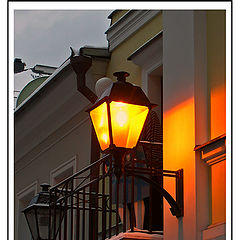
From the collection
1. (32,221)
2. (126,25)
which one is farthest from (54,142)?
(32,221)

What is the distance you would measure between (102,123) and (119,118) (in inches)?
5.7

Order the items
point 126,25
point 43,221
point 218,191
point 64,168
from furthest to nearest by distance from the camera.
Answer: point 64,168
point 126,25
point 43,221
point 218,191

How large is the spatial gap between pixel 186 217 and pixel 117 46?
4.94m

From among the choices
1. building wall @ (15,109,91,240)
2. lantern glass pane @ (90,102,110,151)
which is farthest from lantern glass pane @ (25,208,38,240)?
building wall @ (15,109,91,240)

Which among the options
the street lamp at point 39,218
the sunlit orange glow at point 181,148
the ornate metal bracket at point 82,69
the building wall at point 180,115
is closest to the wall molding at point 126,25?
the ornate metal bracket at point 82,69

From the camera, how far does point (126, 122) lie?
684cm

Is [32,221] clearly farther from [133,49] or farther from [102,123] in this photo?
[102,123]

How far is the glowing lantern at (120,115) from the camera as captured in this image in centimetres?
679

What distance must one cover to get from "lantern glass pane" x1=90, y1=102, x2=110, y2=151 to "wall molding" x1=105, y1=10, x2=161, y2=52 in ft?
11.2

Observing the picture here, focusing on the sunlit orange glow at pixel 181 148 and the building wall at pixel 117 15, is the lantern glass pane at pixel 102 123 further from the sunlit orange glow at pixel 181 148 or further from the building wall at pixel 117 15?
the building wall at pixel 117 15
